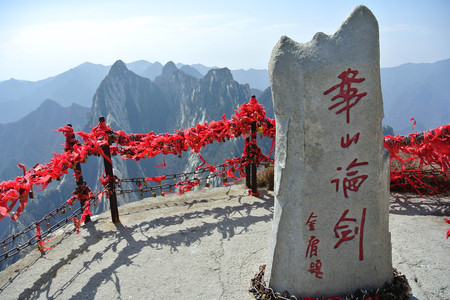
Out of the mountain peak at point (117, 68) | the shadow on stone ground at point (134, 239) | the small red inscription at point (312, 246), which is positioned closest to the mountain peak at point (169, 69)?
the mountain peak at point (117, 68)

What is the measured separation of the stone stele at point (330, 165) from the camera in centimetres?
254

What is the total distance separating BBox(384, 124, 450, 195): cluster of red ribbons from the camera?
15.0ft

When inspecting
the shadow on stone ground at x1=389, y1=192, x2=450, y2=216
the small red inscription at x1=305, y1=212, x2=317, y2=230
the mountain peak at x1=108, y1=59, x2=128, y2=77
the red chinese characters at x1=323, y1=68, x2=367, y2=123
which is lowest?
the shadow on stone ground at x1=389, y1=192, x2=450, y2=216

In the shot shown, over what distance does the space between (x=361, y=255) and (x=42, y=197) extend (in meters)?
43.3

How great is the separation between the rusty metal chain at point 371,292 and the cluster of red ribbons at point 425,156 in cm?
239

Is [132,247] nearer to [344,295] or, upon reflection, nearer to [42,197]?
[344,295]

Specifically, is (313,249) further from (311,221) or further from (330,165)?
(330,165)

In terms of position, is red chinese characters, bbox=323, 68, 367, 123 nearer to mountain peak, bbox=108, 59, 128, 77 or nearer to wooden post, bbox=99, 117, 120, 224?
wooden post, bbox=99, 117, 120, 224

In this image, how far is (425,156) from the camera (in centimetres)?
484

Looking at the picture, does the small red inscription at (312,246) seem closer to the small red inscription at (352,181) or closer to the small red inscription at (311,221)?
the small red inscription at (311,221)

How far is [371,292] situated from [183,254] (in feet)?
7.31

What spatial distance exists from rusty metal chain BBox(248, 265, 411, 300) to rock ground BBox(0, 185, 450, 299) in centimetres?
10

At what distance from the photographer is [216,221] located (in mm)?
4906

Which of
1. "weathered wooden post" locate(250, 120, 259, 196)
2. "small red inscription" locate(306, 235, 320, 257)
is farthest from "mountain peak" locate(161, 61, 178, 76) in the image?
"small red inscription" locate(306, 235, 320, 257)
